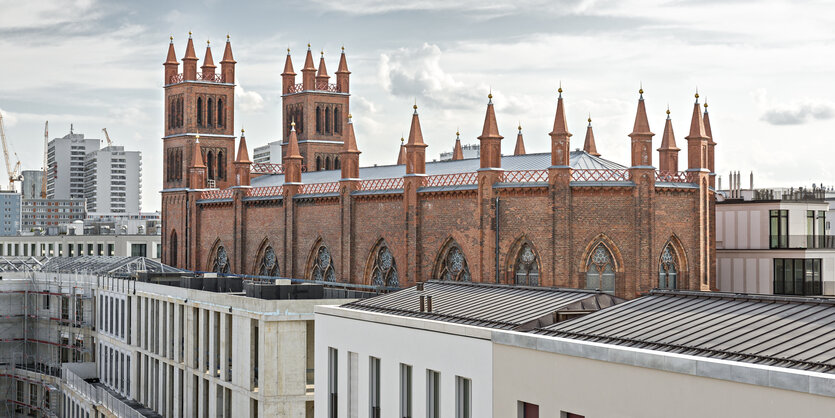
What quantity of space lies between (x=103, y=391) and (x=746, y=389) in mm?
45927

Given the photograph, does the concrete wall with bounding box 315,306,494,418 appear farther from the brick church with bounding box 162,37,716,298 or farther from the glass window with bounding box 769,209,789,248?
the glass window with bounding box 769,209,789,248

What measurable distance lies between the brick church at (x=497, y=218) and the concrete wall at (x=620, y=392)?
30891 mm

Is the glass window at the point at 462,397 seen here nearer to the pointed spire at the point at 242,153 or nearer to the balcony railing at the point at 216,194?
the pointed spire at the point at 242,153

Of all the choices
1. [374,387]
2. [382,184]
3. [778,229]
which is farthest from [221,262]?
[374,387]

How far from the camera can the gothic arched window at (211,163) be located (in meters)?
95.8

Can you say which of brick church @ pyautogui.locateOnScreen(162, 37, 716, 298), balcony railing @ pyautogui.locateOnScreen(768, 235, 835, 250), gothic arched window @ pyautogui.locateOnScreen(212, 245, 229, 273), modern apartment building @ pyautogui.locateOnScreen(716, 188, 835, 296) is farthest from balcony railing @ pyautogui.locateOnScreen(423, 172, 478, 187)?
gothic arched window @ pyautogui.locateOnScreen(212, 245, 229, 273)

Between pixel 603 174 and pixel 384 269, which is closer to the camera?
pixel 603 174

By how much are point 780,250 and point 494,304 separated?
127ft

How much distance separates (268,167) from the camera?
9831 cm

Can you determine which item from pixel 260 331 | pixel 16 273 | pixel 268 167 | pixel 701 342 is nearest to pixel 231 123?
pixel 268 167

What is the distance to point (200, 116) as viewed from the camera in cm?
9556

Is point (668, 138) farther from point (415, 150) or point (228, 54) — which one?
point (228, 54)

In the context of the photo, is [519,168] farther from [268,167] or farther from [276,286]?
[268,167]

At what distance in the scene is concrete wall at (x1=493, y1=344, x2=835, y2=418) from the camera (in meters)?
17.8
